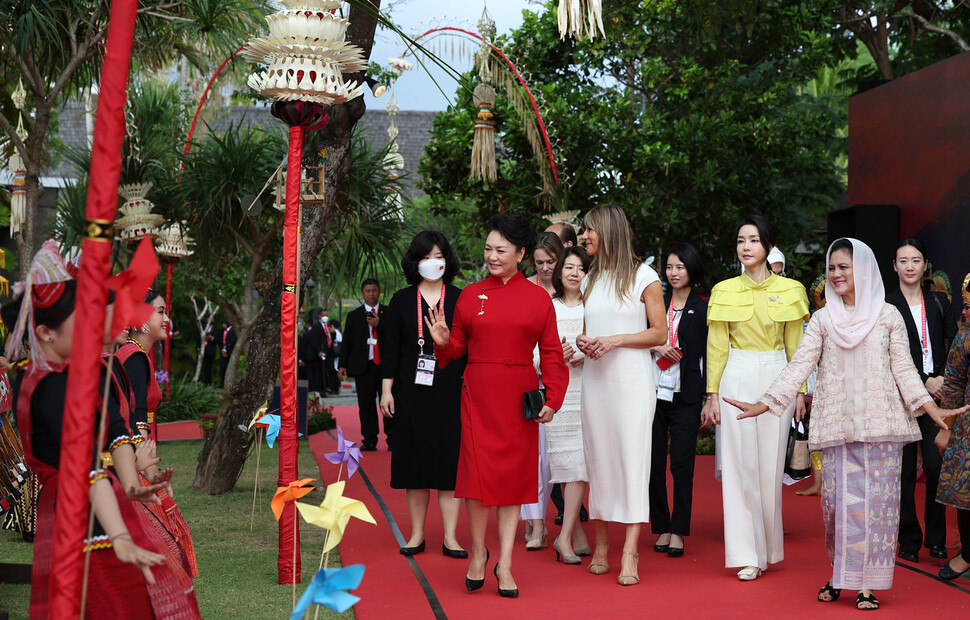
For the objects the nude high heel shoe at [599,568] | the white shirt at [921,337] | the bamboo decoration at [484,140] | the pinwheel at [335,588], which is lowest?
the nude high heel shoe at [599,568]

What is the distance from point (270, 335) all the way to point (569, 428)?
244cm

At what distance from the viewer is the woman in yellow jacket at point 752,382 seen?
4.83 m

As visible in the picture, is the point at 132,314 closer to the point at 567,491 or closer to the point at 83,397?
the point at 83,397

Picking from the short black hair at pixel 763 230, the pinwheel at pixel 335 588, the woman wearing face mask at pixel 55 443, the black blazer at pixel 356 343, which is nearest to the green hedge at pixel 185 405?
the black blazer at pixel 356 343

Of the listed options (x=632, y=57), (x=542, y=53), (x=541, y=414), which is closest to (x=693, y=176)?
(x=632, y=57)

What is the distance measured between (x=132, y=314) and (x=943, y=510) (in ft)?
15.3

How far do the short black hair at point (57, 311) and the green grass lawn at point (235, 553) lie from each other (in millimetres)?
1997

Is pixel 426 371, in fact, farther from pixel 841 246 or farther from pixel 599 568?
A: pixel 841 246

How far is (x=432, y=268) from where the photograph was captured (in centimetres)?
537

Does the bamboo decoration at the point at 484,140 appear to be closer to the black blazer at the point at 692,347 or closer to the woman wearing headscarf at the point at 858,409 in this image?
the black blazer at the point at 692,347

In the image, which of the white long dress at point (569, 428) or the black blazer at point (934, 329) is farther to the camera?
the black blazer at point (934, 329)

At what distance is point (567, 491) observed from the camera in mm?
5285

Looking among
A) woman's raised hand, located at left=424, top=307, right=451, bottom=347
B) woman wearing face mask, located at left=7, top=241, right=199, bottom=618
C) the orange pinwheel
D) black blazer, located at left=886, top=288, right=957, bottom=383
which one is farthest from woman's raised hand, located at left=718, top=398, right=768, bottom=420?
woman wearing face mask, located at left=7, top=241, right=199, bottom=618

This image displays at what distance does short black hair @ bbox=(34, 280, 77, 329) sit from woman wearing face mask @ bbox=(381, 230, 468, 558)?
2.97 meters
